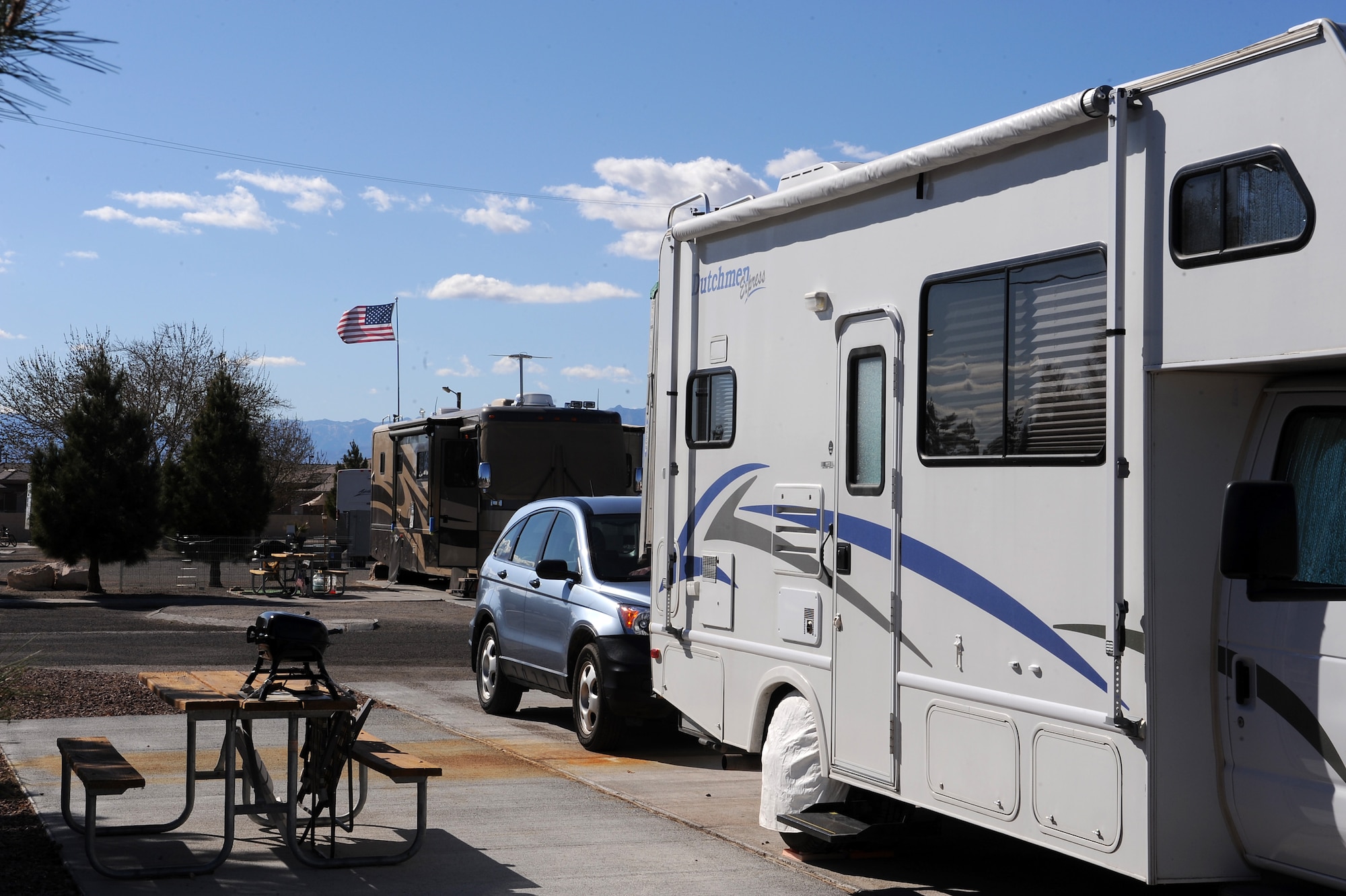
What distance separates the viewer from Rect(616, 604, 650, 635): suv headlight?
30.7 feet

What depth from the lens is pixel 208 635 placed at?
17.5m

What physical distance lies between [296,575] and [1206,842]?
2299 centimetres

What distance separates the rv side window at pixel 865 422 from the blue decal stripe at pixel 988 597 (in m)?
0.40

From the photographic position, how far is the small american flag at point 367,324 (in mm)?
38125

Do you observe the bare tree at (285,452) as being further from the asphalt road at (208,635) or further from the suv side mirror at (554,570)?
the suv side mirror at (554,570)

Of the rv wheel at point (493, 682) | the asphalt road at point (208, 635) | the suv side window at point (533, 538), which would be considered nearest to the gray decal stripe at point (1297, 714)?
the suv side window at point (533, 538)

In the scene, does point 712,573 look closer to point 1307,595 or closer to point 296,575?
point 1307,595

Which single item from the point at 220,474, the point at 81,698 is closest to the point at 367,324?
the point at 220,474

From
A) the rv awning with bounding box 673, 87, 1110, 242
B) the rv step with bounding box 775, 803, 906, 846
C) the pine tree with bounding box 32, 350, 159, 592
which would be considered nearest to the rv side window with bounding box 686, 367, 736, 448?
the rv awning with bounding box 673, 87, 1110, 242

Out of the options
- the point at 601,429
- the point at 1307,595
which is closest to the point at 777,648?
the point at 1307,595

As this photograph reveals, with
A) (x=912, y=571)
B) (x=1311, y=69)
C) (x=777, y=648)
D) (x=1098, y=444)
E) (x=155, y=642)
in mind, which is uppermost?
(x=1311, y=69)

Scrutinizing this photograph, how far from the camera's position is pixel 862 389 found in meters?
6.42

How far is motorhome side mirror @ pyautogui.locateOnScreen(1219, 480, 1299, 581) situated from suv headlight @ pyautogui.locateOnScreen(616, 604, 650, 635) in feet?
17.3

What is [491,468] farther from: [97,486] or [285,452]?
[285,452]
